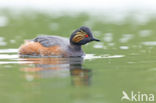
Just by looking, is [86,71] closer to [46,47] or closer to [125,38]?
[46,47]

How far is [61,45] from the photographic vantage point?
17.8m

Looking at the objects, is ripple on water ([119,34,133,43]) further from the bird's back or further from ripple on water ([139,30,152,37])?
the bird's back

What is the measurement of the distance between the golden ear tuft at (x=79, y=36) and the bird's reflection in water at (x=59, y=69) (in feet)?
3.24

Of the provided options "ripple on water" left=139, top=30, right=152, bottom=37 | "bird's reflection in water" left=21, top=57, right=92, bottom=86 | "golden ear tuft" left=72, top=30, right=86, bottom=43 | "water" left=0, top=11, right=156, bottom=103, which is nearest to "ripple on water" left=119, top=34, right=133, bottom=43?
"water" left=0, top=11, right=156, bottom=103

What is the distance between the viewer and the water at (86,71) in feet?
35.5

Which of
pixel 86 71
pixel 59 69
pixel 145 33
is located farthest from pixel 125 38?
pixel 86 71

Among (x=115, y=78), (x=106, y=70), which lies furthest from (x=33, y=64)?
(x=115, y=78)

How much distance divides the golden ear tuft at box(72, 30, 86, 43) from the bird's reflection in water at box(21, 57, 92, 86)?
0.99 metres

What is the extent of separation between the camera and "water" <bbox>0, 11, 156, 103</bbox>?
10.8m

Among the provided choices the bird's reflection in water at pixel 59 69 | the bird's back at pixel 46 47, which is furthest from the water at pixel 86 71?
the bird's back at pixel 46 47

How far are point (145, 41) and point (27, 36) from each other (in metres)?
6.24

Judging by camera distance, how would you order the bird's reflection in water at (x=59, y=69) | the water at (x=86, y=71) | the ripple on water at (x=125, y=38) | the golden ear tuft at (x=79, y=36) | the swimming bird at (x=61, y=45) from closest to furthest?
the water at (x=86, y=71) → the bird's reflection in water at (x=59, y=69) → the swimming bird at (x=61, y=45) → the golden ear tuft at (x=79, y=36) → the ripple on water at (x=125, y=38)

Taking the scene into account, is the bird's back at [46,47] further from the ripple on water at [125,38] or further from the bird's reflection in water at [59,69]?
the ripple on water at [125,38]

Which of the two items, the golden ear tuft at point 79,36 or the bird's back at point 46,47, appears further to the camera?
the golden ear tuft at point 79,36
